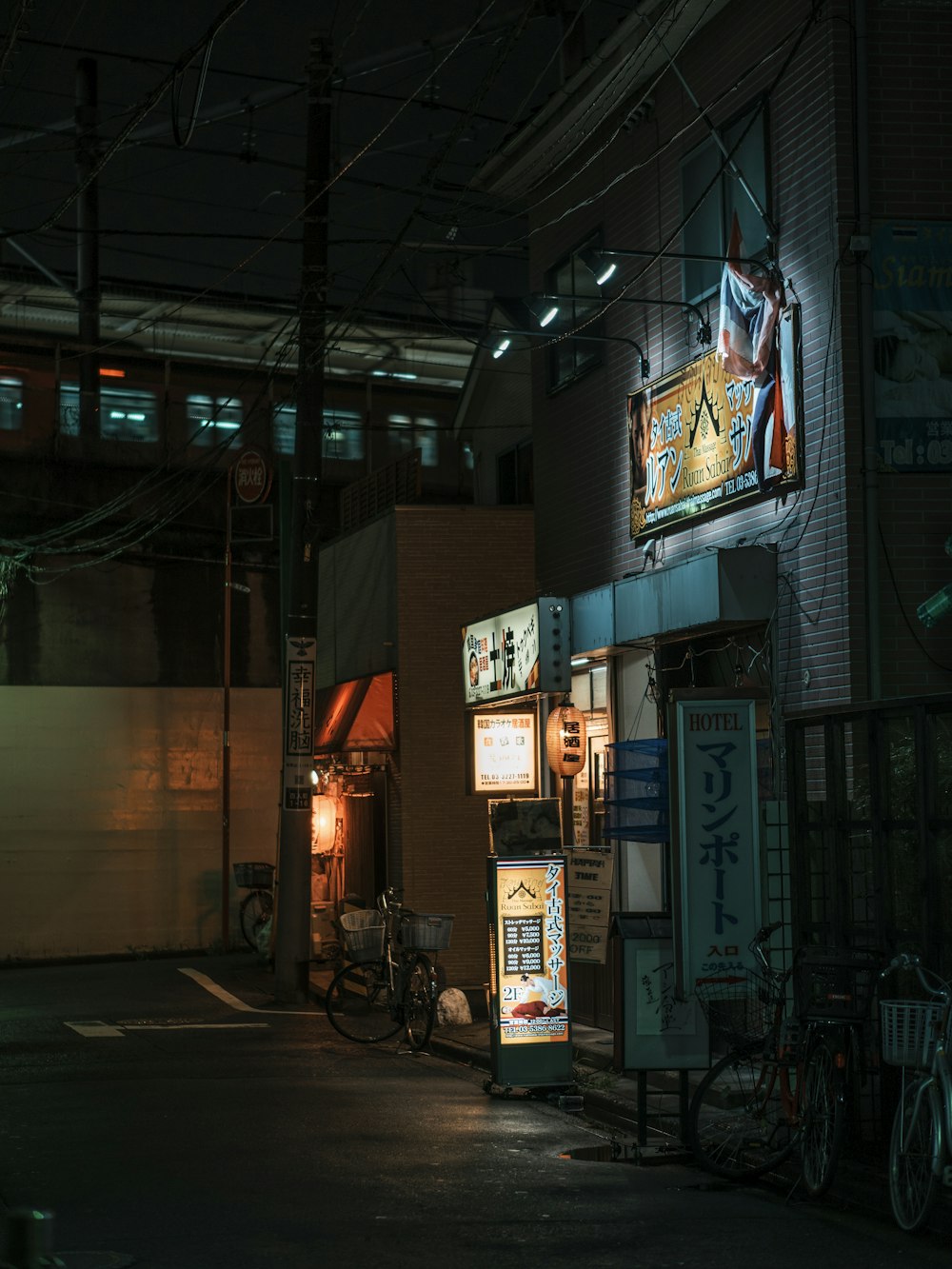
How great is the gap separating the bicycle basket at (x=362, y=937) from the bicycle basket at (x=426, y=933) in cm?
64

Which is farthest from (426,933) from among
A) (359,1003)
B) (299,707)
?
(299,707)

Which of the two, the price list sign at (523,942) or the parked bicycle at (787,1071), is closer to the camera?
the parked bicycle at (787,1071)

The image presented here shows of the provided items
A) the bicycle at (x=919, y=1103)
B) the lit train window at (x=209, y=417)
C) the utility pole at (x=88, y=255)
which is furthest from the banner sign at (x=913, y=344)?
the utility pole at (x=88, y=255)

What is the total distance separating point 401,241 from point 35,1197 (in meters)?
9.67

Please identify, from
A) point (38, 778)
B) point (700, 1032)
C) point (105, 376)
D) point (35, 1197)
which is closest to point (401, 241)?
point (700, 1032)

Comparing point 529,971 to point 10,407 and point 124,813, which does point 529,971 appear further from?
point 10,407

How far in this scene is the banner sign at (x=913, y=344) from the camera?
1122 cm

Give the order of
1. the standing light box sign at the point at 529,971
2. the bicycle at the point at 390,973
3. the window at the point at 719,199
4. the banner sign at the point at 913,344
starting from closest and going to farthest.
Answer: the banner sign at the point at 913,344, the standing light box sign at the point at 529,971, the window at the point at 719,199, the bicycle at the point at 390,973

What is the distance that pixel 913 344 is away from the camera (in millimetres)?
11352

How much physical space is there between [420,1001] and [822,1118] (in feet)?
24.2

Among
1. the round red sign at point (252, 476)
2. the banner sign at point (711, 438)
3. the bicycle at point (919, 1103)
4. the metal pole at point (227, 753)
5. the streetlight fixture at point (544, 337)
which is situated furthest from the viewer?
the metal pole at point (227, 753)

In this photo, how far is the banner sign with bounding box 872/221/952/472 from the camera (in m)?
11.2

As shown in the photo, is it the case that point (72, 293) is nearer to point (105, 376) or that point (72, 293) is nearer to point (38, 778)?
point (105, 376)

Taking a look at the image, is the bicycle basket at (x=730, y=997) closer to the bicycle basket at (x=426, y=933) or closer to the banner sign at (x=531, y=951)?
the banner sign at (x=531, y=951)
